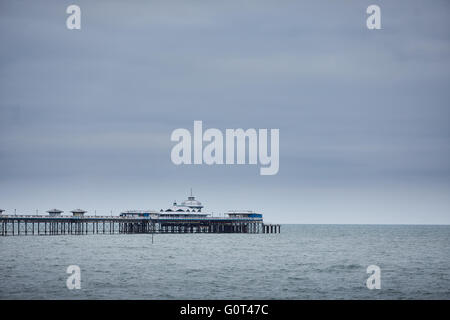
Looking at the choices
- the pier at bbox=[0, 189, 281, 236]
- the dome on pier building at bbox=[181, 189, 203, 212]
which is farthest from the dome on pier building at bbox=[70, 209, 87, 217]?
the dome on pier building at bbox=[181, 189, 203, 212]

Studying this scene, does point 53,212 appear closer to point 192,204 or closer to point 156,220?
point 156,220

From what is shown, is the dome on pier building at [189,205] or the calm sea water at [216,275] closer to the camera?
the calm sea water at [216,275]

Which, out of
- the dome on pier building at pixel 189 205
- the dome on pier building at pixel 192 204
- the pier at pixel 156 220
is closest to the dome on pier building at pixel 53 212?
the pier at pixel 156 220

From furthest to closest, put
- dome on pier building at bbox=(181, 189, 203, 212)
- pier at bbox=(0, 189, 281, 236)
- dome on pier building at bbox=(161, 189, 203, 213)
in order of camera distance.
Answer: dome on pier building at bbox=(181, 189, 203, 212), dome on pier building at bbox=(161, 189, 203, 213), pier at bbox=(0, 189, 281, 236)

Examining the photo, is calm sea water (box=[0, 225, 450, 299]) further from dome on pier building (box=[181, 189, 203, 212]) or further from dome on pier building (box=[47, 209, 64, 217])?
dome on pier building (box=[181, 189, 203, 212])

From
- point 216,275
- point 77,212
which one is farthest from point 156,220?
point 216,275

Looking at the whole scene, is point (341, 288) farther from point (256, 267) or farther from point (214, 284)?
point (256, 267)

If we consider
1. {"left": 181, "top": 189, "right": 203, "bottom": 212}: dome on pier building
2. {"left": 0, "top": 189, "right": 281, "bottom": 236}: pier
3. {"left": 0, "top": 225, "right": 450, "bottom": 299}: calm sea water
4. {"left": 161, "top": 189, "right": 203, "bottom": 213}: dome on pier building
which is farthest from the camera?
{"left": 181, "top": 189, "right": 203, "bottom": 212}: dome on pier building

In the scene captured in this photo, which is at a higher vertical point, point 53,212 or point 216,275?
point 53,212

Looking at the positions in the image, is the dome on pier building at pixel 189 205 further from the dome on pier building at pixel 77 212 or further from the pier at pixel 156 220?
the dome on pier building at pixel 77 212

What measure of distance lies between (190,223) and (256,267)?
89.8m

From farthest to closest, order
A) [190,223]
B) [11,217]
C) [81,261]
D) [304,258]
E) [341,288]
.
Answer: [190,223]
[11,217]
[304,258]
[81,261]
[341,288]
